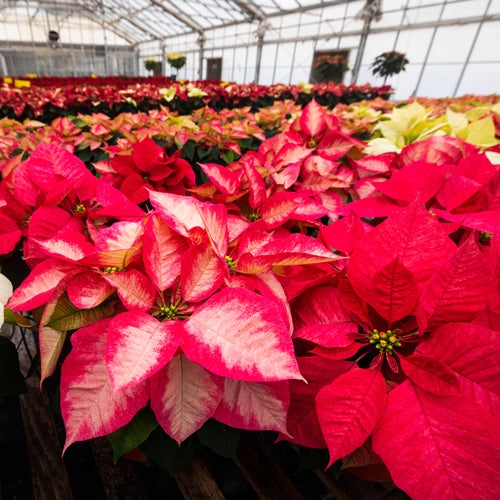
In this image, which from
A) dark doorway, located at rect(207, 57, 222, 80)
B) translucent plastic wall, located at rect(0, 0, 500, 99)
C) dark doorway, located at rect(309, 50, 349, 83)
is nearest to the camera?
translucent plastic wall, located at rect(0, 0, 500, 99)

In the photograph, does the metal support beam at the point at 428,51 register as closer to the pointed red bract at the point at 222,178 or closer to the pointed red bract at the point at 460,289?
the pointed red bract at the point at 222,178

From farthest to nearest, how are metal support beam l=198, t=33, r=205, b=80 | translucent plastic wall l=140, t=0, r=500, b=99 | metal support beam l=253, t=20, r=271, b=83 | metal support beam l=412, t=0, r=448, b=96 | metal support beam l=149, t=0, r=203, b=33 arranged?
metal support beam l=198, t=33, r=205, b=80 < metal support beam l=149, t=0, r=203, b=33 < metal support beam l=253, t=20, r=271, b=83 < metal support beam l=412, t=0, r=448, b=96 < translucent plastic wall l=140, t=0, r=500, b=99

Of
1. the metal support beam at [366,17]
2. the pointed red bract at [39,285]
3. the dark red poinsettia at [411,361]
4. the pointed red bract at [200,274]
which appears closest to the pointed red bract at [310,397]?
the dark red poinsettia at [411,361]

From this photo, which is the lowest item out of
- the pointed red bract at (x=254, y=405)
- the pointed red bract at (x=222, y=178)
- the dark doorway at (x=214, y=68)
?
the pointed red bract at (x=254, y=405)

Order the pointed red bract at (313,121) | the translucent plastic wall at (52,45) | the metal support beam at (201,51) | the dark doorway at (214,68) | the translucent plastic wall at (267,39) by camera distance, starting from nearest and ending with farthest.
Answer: the pointed red bract at (313,121) < the translucent plastic wall at (267,39) < the dark doorway at (214,68) < the metal support beam at (201,51) < the translucent plastic wall at (52,45)

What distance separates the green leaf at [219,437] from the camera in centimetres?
34

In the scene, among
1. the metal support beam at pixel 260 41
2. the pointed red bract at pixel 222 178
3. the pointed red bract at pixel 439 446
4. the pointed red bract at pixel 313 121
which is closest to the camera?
the pointed red bract at pixel 439 446

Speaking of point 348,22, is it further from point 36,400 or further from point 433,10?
point 36,400

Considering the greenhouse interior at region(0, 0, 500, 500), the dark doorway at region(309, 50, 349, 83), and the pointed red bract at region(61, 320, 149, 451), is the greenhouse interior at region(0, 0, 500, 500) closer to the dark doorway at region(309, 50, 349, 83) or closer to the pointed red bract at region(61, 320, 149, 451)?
the pointed red bract at region(61, 320, 149, 451)

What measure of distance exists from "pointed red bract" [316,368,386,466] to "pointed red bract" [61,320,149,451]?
0.15 metres

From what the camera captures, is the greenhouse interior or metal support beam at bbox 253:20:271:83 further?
metal support beam at bbox 253:20:271:83

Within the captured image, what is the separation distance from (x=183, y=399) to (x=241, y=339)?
0.08 metres

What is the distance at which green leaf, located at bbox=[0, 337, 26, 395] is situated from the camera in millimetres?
408

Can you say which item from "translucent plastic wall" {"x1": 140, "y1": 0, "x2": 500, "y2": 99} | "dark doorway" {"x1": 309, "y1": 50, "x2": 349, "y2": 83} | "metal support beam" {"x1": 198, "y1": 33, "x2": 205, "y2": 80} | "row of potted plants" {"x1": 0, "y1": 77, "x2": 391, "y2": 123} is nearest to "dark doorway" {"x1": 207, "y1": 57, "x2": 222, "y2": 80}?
"metal support beam" {"x1": 198, "y1": 33, "x2": 205, "y2": 80}
